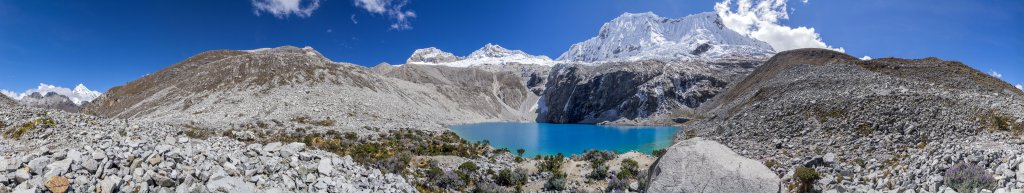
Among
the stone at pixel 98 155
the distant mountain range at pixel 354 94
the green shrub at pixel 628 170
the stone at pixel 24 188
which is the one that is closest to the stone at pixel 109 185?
the stone at pixel 98 155

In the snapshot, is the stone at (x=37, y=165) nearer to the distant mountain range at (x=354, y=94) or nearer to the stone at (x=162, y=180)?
the stone at (x=162, y=180)

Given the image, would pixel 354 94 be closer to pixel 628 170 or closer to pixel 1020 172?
pixel 628 170

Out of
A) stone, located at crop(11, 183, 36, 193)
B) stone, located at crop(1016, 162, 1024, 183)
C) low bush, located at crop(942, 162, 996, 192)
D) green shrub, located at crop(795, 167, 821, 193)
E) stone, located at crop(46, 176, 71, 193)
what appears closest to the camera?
stone, located at crop(11, 183, 36, 193)

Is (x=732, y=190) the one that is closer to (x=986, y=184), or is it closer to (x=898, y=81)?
(x=986, y=184)

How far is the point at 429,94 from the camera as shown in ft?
499

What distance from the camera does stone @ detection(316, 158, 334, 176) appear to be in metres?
16.2

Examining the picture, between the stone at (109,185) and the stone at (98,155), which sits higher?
the stone at (98,155)

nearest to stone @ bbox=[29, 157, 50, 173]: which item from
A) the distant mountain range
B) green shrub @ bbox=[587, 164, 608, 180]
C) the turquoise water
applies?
green shrub @ bbox=[587, 164, 608, 180]

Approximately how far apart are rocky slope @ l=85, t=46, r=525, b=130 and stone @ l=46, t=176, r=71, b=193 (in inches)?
1689

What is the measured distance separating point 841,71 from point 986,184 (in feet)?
243

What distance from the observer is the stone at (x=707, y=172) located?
14000mm

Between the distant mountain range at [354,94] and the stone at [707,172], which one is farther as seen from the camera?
the distant mountain range at [354,94]

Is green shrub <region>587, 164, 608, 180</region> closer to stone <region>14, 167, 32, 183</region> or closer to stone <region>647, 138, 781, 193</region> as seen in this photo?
stone <region>647, 138, 781, 193</region>

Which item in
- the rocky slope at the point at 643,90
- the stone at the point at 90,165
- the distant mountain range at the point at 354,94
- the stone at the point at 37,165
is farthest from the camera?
the rocky slope at the point at 643,90
